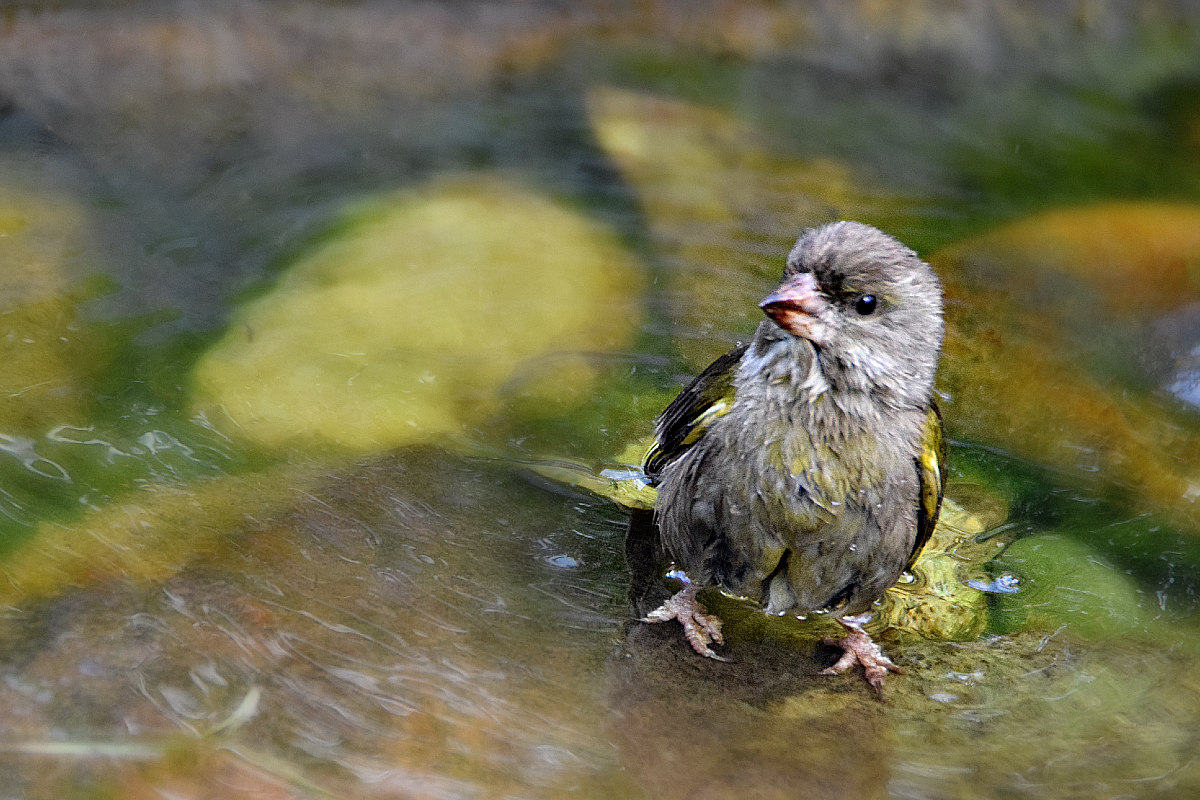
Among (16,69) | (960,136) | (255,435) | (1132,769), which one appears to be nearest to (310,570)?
(255,435)

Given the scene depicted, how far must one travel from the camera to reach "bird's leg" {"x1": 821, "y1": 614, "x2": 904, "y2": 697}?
355 centimetres

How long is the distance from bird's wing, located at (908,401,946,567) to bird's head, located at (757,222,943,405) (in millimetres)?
200

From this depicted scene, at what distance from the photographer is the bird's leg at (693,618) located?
363 centimetres

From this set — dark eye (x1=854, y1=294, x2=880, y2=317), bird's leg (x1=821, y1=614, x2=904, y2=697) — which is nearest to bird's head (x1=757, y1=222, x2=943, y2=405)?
dark eye (x1=854, y1=294, x2=880, y2=317)

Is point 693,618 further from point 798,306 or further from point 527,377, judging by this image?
point 527,377

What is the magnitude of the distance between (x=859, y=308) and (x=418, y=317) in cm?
217

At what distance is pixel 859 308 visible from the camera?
11.1ft

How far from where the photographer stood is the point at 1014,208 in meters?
6.01

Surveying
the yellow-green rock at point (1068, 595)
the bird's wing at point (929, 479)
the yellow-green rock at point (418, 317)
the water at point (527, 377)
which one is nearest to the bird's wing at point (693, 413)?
the water at point (527, 377)

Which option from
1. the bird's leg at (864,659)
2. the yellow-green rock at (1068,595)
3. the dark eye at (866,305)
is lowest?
the bird's leg at (864,659)

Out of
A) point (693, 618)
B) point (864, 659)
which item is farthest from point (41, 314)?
point (864, 659)

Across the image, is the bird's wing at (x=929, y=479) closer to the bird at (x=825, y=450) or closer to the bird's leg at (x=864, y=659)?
the bird at (x=825, y=450)

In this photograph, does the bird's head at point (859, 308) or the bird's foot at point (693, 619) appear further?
the bird's foot at point (693, 619)

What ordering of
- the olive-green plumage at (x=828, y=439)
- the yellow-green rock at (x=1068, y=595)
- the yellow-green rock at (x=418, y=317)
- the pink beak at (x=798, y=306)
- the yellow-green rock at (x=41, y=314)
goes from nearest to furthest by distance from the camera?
the pink beak at (x=798, y=306) → the olive-green plumage at (x=828, y=439) → the yellow-green rock at (x=1068, y=595) → the yellow-green rock at (x=41, y=314) → the yellow-green rock at (x=418, y=317)
